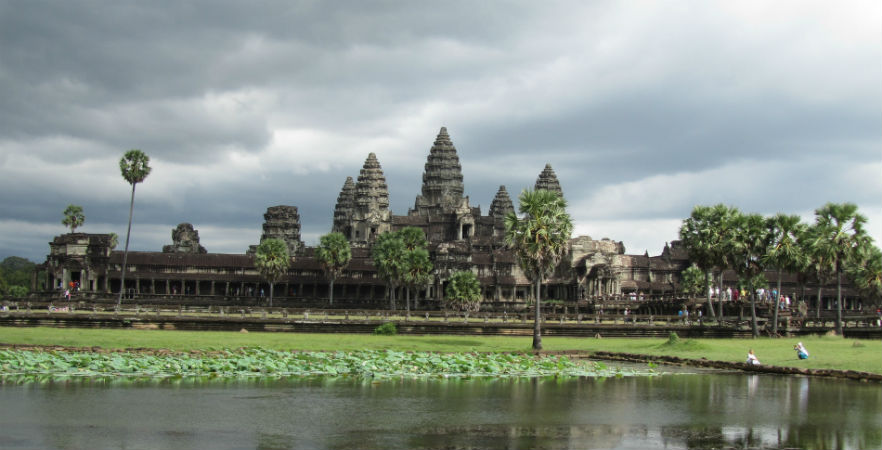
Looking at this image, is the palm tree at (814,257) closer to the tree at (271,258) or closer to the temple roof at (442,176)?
the tree at (271,258)

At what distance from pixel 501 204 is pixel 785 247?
102038 millimetres

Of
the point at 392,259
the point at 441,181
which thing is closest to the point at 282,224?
the point at 441,181

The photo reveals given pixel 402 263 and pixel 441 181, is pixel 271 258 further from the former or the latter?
pixel 441 181

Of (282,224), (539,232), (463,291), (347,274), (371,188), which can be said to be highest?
(371,188)

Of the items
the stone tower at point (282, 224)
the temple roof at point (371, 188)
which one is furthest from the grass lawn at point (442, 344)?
the temple roof at point (371, 188)

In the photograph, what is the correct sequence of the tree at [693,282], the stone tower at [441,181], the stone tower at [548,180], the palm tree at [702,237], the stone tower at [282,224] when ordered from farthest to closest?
1. the stone tower at [548,180]
2. the stone tower at [441,181]
3. the stone tower at [282,224]
4. the tree at [693,282]
5. the palm tree at [702,237]

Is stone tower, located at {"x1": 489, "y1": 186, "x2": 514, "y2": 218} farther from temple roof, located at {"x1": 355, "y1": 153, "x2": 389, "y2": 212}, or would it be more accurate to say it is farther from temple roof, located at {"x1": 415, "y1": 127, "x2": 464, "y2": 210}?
temple roof, located at {"x1": 355, "y1": 153, "x2": 389, "y2": 212}

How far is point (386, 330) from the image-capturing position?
56656 mm

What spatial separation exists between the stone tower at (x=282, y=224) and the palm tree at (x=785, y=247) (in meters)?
99.0

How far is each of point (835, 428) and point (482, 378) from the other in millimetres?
13584

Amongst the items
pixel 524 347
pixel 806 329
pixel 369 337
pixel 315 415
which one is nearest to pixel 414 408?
pixel 315 415

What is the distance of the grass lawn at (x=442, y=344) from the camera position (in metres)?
41.8

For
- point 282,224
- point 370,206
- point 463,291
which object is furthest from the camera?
point 370,206

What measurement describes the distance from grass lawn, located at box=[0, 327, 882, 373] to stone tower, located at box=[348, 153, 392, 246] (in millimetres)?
90242
